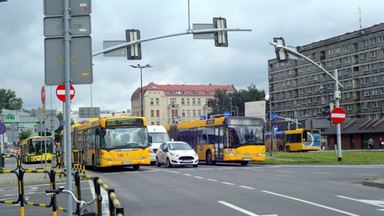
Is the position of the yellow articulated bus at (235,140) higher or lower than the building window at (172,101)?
lower

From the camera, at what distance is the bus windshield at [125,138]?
2819 centimetres

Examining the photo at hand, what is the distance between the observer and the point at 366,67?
342ft

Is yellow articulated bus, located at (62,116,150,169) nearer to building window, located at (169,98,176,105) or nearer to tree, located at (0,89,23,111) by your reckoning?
Answer: tree, located at (0,89,23,111)

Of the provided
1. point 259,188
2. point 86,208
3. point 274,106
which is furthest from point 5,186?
point 274,106

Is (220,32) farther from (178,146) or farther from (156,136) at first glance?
(156,136)

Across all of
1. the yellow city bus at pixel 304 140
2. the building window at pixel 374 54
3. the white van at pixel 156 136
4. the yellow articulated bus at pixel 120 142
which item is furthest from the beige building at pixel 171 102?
the yellow articulated bus at pixel 120 142

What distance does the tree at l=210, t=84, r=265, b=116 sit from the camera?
13612 cm

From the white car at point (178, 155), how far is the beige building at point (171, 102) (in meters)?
109

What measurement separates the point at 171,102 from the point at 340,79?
179 feet

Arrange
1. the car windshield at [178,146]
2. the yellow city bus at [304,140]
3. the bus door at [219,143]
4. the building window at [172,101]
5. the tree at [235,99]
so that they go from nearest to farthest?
the car windshield at [178,146] < the bus door at [219,143] < the yellow city bus at [304,140] < the tree at [235,99] < the building window at [172,101]

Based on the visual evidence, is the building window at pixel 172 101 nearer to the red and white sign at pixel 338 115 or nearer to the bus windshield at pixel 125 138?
the red and white sign at pixel 338 115

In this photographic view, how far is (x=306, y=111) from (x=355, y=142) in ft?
125

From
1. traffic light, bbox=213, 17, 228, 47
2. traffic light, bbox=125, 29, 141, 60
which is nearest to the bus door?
traffic light, bbox=125, 29, 141, 60

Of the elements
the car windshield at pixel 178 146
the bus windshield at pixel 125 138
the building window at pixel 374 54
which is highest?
the building window at pixel 374 54
